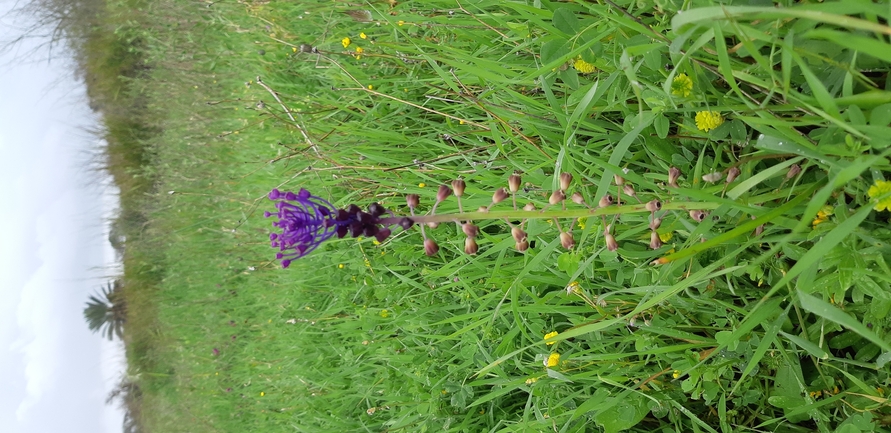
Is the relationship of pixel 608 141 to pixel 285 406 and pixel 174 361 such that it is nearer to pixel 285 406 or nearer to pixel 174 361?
pixel 285 406

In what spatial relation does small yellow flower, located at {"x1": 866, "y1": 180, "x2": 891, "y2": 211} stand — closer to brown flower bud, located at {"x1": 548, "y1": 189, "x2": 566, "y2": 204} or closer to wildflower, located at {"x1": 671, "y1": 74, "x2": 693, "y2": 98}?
wildflower, located at {"x1": 671, "y1": 74, "x2": 693, "y2": 98}

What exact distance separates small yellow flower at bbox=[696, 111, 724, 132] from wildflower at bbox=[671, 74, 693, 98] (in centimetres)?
10

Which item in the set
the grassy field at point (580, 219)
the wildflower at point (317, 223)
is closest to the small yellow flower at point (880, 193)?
the grassy field at point (580, 219)

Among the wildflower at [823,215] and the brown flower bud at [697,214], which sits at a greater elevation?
the wildflower at [823,215]

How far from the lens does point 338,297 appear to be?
314 centimetres

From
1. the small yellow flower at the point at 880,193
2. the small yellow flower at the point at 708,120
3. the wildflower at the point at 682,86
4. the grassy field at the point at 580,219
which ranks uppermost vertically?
the wildflower at the point at 682,86

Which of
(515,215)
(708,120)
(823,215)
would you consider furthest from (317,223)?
(823,215)

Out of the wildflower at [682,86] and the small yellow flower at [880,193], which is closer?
the small yellow flower at [880,193]

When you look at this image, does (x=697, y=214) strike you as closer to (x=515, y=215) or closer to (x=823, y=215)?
(x=823, y=215)

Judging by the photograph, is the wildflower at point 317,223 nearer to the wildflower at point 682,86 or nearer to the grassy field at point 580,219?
the grassy field at point 580,219

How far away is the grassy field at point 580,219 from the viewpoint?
1.09m

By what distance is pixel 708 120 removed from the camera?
4.20ft

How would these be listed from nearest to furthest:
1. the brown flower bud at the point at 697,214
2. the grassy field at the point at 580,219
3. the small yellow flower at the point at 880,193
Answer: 1. the small yellow flower at the point at 880,193
2. the grassy field at the point at 580,219
3. the brown flower bud at the point at 697,214

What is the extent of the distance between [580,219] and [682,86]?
19.7 inches
